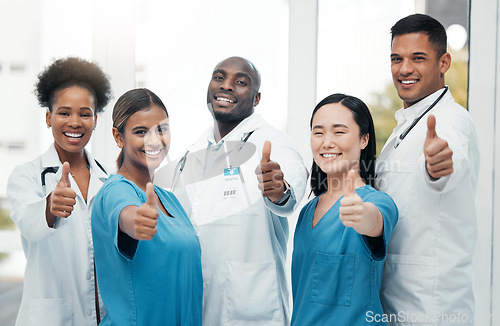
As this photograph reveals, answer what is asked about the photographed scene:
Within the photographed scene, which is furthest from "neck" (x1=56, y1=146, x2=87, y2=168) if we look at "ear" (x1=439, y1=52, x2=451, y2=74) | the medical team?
"ear" (x1=439, y1=52, x2=451, y2=74)

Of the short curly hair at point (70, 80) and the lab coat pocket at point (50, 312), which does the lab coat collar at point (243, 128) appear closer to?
the short curly hair at point (70, 80)

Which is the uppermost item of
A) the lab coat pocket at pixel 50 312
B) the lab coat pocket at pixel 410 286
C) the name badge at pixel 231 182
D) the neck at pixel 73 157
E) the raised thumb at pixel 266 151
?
the raised thumb at pixel 266 151

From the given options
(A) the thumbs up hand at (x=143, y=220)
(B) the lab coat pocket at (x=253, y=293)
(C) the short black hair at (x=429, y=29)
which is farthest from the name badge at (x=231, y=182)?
(C) the short black hair at (x=429, y=29)

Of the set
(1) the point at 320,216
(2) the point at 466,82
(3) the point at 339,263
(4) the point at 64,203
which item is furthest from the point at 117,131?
(2) the point at 466,82

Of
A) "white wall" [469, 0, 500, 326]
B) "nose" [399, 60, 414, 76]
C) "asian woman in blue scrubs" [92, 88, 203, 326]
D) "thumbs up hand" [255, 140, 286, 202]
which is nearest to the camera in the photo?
"asian woman in blue scrubs" [92, 88, 203, 326]

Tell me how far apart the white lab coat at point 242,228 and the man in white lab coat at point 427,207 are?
0.38 m

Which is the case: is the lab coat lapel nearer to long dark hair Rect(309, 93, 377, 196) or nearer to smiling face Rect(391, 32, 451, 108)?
long dark hair Rect(309, 93, 377, 196)

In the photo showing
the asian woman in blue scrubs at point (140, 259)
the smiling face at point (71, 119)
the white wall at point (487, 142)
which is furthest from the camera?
the white wall at point (487, 142)

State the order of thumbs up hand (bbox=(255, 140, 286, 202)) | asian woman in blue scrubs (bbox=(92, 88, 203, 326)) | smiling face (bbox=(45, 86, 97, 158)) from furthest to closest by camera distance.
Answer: smiling face (bbox=(45, 86, 97, 158)) < thumbs up hand (bbox=(255, 140, 286, 202)) < asian woman in blue scrubs (bbox=(92, 88, 203, 326))

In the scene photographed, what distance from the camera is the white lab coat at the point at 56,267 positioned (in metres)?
1.61

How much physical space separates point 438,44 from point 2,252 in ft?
7.64

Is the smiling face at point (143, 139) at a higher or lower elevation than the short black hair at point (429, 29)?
lower

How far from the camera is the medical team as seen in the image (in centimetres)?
134

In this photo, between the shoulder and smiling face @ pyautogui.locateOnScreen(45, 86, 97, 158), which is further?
smiling face @ pyautogui.locateOnScreen(45, 86, 97, 158)
